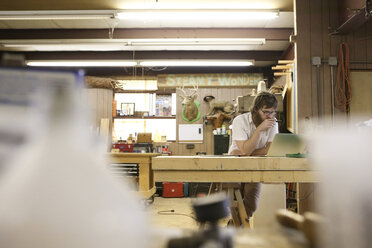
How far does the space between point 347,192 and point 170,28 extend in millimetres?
6018

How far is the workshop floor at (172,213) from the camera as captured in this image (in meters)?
4.21

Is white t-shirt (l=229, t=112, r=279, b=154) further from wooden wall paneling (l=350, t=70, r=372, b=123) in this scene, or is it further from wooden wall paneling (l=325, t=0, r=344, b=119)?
wooden wall paneling (l=350, t=70, r=372, b=123)

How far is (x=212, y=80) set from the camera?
8148 mm

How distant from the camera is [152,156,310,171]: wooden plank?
1706 mm

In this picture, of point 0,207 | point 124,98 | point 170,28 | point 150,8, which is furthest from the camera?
point 124,98

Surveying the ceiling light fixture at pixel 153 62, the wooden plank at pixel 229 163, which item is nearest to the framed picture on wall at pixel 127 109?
the ceiling light fixture at pixel 153 62

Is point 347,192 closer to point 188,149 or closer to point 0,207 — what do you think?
point 0,207

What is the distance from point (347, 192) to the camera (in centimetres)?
37

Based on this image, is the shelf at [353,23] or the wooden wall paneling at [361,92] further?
the wooden wall paneling at [361,92]

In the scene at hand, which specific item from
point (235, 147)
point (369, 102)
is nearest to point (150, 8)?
point (235, 147)

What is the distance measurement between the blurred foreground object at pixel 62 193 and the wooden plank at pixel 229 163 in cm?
142

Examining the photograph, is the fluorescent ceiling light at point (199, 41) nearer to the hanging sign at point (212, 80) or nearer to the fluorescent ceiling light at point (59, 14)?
the fluorescent ceiling light at point (59, 14)

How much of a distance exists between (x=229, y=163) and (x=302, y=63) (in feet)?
9.85

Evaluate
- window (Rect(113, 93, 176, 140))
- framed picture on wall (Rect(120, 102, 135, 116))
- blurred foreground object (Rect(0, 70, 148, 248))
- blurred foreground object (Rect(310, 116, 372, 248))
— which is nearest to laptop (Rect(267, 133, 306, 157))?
blurred foreground object (Rect(310, 116, 372, 248))
